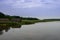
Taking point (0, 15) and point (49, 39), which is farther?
point (0, 15)

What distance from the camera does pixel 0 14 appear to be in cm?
5606

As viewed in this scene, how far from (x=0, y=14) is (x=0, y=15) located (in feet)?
2.73

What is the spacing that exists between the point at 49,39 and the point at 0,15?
43.7 m

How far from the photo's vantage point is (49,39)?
13.7 m

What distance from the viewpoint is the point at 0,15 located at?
55.3 meters

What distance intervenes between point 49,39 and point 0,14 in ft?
146

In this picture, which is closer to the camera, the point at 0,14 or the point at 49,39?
the point at 49,39

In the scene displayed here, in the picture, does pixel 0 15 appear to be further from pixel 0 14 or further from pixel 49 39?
pixel 49 39

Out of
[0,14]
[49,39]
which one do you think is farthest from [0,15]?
[49,39]
